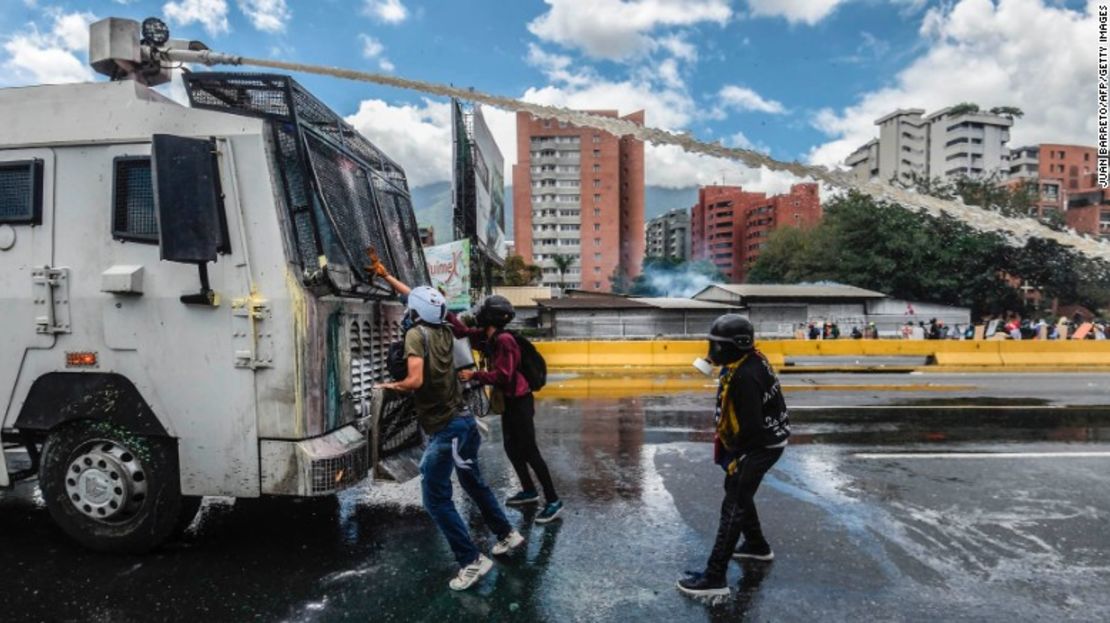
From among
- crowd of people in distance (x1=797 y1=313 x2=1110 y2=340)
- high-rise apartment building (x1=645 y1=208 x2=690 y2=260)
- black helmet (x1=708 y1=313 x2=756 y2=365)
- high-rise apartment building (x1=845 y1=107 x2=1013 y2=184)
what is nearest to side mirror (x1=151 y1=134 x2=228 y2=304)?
black helmet (x1=708 y1=313 x2=756 y2=365)

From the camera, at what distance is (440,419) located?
3928mm

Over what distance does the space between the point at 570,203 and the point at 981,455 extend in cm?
11119

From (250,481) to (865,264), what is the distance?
48059mm

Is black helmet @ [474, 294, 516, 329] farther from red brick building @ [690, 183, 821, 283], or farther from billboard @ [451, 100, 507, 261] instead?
red brick building @ [690, 183, 821, 283]

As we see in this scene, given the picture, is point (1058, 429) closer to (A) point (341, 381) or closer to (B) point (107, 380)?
(A) point (341, 381)

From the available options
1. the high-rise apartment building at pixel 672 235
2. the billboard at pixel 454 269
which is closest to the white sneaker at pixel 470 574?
the billboard at pixel 454 269

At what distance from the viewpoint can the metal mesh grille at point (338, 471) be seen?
3.91 m

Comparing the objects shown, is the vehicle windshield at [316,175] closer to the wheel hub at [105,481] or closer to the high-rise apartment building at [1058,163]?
the wheel hub at [105,481]

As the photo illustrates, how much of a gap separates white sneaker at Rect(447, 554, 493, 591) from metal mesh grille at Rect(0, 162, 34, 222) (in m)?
3.44

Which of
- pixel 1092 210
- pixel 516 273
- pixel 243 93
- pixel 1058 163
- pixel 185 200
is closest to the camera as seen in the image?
pixel 185 200

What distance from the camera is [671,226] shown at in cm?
17888

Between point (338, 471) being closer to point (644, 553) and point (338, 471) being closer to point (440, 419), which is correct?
point (440, 419)

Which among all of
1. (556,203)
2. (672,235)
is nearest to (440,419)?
(556,203)

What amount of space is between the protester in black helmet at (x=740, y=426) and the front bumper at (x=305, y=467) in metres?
2.09
